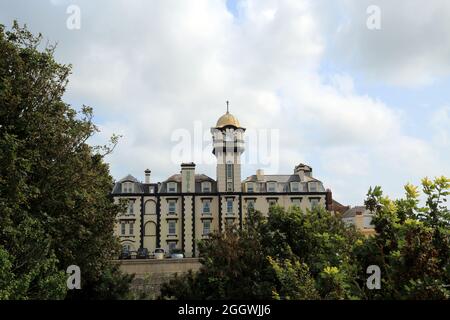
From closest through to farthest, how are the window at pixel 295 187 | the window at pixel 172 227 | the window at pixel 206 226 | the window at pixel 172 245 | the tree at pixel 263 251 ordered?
the tree at pixel 263 251 < the window at pixel 172 245 < the window at pixel 172 227 < the window at pixel 206 226 < the window at pixel 295 187

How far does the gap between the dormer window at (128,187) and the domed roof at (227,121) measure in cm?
1334

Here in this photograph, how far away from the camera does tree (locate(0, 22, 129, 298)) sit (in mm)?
22812

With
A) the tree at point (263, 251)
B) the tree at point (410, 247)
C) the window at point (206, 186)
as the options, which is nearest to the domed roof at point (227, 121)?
the window at point (206, 186)

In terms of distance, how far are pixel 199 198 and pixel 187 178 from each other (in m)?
2.95

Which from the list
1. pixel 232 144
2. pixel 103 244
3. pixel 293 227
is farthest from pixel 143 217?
pixel 293 227

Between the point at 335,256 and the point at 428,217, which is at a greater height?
the point at 428,217

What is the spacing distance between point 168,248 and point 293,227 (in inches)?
1682

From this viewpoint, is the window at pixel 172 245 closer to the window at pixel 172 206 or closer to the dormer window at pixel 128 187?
the window at pixel 172 206

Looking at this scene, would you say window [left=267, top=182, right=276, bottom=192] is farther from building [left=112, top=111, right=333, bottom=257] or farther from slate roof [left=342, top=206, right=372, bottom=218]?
slate roof [left=342, top=206, right=372, bottom=218]

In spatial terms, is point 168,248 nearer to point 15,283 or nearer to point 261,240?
point 261,240

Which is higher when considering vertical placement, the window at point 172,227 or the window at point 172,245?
the window at point 172,227

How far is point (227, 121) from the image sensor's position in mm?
70938

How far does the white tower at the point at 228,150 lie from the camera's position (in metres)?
69.9

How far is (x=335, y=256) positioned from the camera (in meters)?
11.1
